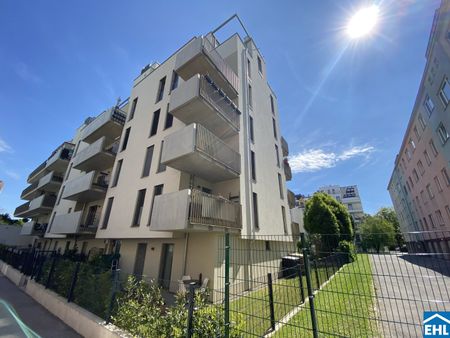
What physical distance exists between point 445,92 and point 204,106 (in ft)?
64.1

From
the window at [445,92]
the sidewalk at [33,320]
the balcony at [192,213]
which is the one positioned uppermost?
the window at [445,92]

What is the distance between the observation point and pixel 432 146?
2172cm

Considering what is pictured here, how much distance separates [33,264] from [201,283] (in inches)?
339

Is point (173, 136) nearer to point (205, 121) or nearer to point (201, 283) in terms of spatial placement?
point (205, 121)

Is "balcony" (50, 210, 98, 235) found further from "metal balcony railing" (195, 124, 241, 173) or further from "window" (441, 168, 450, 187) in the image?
"window" (441, 168, 450, 187)

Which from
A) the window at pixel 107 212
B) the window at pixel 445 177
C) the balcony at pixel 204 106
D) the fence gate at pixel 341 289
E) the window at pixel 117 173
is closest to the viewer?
the fence gate at pixel 341 289

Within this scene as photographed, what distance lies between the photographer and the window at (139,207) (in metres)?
12.4

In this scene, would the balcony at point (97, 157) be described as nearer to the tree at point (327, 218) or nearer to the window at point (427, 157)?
the tree at point (327, 218)

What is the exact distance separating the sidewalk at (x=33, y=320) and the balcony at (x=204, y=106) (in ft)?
33.3

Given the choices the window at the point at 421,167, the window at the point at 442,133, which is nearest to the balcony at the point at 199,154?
the window at the point at 442,133

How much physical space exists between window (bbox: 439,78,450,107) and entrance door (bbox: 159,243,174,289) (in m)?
23.3

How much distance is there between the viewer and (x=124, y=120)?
62.6ft

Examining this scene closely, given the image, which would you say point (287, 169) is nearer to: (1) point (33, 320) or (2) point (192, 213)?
(2) point (192, 213)

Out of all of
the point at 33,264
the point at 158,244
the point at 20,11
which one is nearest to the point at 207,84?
the point at 20,11
